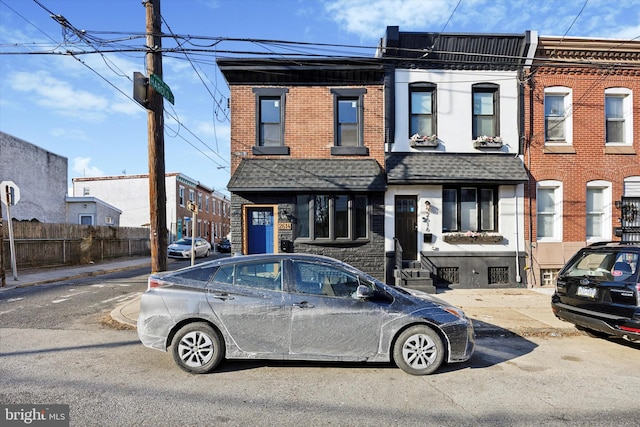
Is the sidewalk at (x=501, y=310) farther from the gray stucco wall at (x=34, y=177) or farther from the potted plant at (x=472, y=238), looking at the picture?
the gray stucco wall at (x=34, y=177)

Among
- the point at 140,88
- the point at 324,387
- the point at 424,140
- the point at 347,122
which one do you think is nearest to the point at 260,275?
the point at 324,387

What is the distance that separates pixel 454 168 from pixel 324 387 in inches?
341

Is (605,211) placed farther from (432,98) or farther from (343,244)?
(343,244)

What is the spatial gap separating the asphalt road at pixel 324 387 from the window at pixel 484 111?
741cm

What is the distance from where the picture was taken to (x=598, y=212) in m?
11.5

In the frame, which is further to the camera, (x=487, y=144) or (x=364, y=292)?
(x=487, y=144)

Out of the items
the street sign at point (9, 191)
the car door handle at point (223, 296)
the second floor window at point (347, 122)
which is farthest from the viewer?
the street sign at point (9, 191)

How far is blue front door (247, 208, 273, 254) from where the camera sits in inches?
433

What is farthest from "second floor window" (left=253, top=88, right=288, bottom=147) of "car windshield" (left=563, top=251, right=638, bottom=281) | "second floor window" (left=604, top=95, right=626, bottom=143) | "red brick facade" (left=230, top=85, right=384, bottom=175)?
"second floor window" (left=604, top=95, right=626, bottom=143)

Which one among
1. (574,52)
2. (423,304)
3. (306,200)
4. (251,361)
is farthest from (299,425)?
(574,52)

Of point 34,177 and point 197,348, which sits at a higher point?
point 34,177

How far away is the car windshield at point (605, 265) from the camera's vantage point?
554cm

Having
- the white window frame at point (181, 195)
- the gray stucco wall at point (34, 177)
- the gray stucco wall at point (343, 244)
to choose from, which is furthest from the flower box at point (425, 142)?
the white window frame at point (181, 195)

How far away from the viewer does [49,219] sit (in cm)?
2383
